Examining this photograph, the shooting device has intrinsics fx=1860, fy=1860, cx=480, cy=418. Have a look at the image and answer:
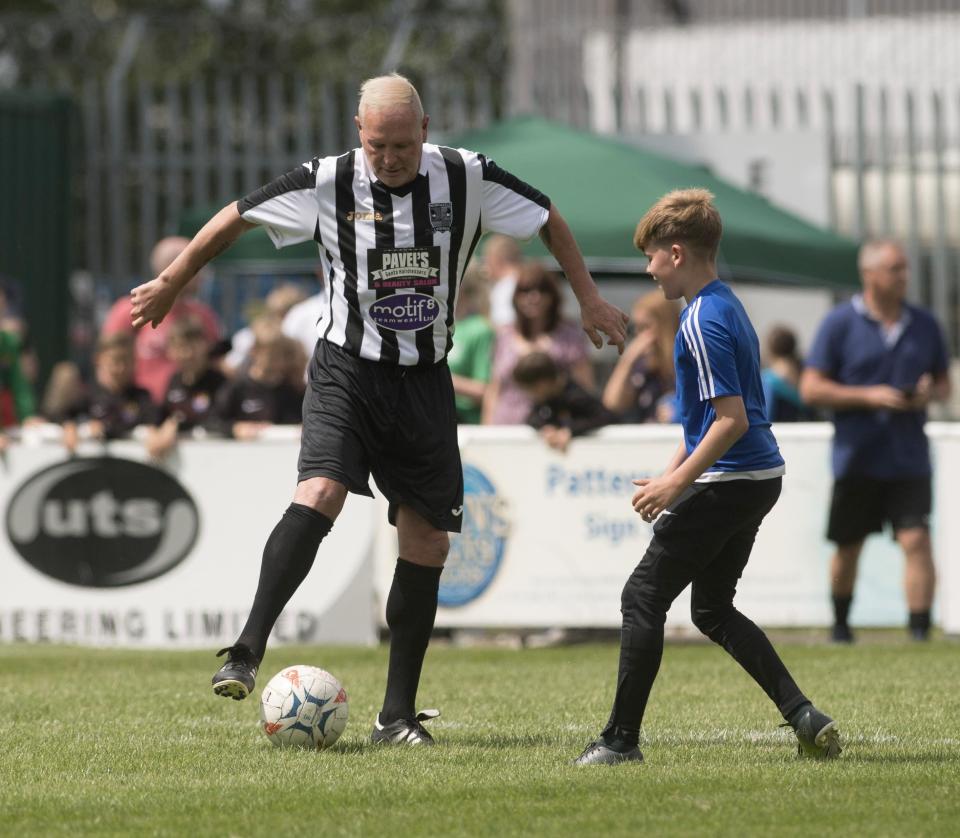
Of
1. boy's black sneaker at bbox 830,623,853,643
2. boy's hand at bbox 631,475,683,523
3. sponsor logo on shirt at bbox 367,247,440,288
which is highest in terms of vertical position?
sponsor logo on shirt at bbox 367,247,440,288

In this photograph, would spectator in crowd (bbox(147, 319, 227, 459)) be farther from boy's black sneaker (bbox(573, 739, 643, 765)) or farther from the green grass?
boy's black sneaker (bbox(573, 739, 643, 765))

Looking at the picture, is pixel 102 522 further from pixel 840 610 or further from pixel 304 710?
pixel 304 710

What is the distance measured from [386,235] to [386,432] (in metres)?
0.65

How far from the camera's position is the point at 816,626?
408 inches

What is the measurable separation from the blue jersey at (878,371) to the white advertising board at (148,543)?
268 cm

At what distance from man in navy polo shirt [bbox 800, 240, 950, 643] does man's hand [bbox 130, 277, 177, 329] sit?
5.05 metres

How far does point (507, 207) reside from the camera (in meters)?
6.26

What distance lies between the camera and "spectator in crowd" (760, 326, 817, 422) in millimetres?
12008

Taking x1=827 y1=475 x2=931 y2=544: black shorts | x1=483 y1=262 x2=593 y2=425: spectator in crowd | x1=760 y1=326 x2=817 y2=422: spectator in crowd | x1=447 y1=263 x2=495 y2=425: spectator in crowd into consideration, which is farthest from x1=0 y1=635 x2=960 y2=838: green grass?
x1=760 y1=326 x2=817 y2=422: spectator in crowd

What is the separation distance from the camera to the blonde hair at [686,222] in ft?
18.8

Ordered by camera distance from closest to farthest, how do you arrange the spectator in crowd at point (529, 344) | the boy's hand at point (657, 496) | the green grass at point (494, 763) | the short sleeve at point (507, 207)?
the green grass at point (494, 763), the boy's hand at point (657, 496), the short sleeve at point (507, 207), the spectator in crowd at point (529, 344)

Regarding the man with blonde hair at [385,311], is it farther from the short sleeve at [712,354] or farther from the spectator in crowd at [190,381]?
the spectator in crowd at [190,381]

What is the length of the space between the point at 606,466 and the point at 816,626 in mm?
1476

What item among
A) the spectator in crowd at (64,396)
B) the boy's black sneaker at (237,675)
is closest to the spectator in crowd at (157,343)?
the spectator in crowd at (64,396)
